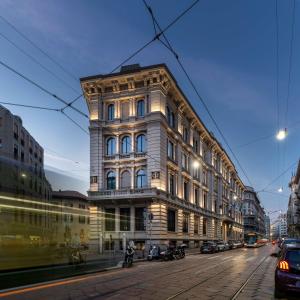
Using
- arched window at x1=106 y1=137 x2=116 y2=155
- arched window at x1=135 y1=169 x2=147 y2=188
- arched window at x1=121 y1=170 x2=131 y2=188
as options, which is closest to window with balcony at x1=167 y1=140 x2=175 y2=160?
arched window at x1=135 y1=169 x2=147 y2=188

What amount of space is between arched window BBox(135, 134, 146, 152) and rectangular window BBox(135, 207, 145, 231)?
21.5 ft

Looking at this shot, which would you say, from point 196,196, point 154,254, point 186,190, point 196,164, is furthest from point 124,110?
point 196,196

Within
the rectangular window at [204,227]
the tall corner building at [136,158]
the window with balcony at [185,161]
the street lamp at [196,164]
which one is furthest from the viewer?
the rectangular window at [204,227]

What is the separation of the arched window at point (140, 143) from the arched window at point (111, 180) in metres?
4.05

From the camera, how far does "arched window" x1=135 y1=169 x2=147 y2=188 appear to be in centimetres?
4850

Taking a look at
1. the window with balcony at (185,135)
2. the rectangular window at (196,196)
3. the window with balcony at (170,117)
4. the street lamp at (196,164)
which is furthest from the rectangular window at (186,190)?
the window with balcony at (170,117)

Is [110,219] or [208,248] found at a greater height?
[110,219]

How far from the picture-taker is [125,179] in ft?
162

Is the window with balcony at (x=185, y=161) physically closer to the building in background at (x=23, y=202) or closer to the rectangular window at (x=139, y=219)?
the rectangular window at (x=139, y=219)

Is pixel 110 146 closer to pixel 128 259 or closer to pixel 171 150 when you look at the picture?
pixel 171 150

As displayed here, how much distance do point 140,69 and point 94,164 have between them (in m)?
11.9

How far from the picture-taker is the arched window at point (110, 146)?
50.3 metres

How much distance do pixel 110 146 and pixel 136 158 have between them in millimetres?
3729

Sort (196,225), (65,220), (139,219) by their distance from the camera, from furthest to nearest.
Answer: (196,225) < (139,219) < (65,220)
